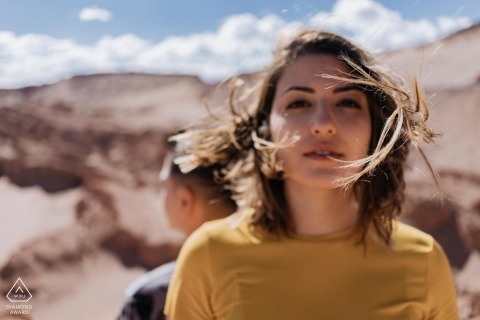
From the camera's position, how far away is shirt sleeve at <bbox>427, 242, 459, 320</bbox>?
136 cm

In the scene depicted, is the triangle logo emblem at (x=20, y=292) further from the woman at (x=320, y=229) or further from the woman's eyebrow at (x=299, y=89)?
the woman's eyebrow at (x=299, y=89)

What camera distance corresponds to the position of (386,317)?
129cm

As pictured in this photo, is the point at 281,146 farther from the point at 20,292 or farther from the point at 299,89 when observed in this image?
the point at 20,292

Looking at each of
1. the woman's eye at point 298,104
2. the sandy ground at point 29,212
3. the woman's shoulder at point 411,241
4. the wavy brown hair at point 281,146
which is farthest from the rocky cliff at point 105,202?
the woman's shoulder at point 411,241

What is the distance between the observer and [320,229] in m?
1.44

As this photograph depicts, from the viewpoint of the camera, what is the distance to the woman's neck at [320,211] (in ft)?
4.73

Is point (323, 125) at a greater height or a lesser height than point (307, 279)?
greater

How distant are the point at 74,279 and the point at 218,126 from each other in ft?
16.7

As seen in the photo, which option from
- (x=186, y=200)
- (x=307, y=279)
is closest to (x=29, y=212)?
(x=186, y=200)

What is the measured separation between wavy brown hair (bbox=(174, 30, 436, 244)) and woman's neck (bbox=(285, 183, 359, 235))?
0.03 metres

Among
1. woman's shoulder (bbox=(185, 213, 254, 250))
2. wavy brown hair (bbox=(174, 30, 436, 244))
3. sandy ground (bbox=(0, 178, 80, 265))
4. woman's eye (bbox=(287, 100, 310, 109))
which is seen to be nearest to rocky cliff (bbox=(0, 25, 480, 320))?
sandy ground (bbox=(0, 178, 80, 265))

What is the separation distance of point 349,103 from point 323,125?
0.13m

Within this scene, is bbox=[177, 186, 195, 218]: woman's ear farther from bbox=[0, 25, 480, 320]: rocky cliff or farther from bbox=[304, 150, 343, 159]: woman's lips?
bbox=[304, 150, 343, 159]: woman's lips

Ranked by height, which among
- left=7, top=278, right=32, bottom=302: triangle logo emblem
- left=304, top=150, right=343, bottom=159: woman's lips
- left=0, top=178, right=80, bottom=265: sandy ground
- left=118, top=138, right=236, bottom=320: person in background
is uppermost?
left=304, top=150, right=343, bottom=159: woman's lips
